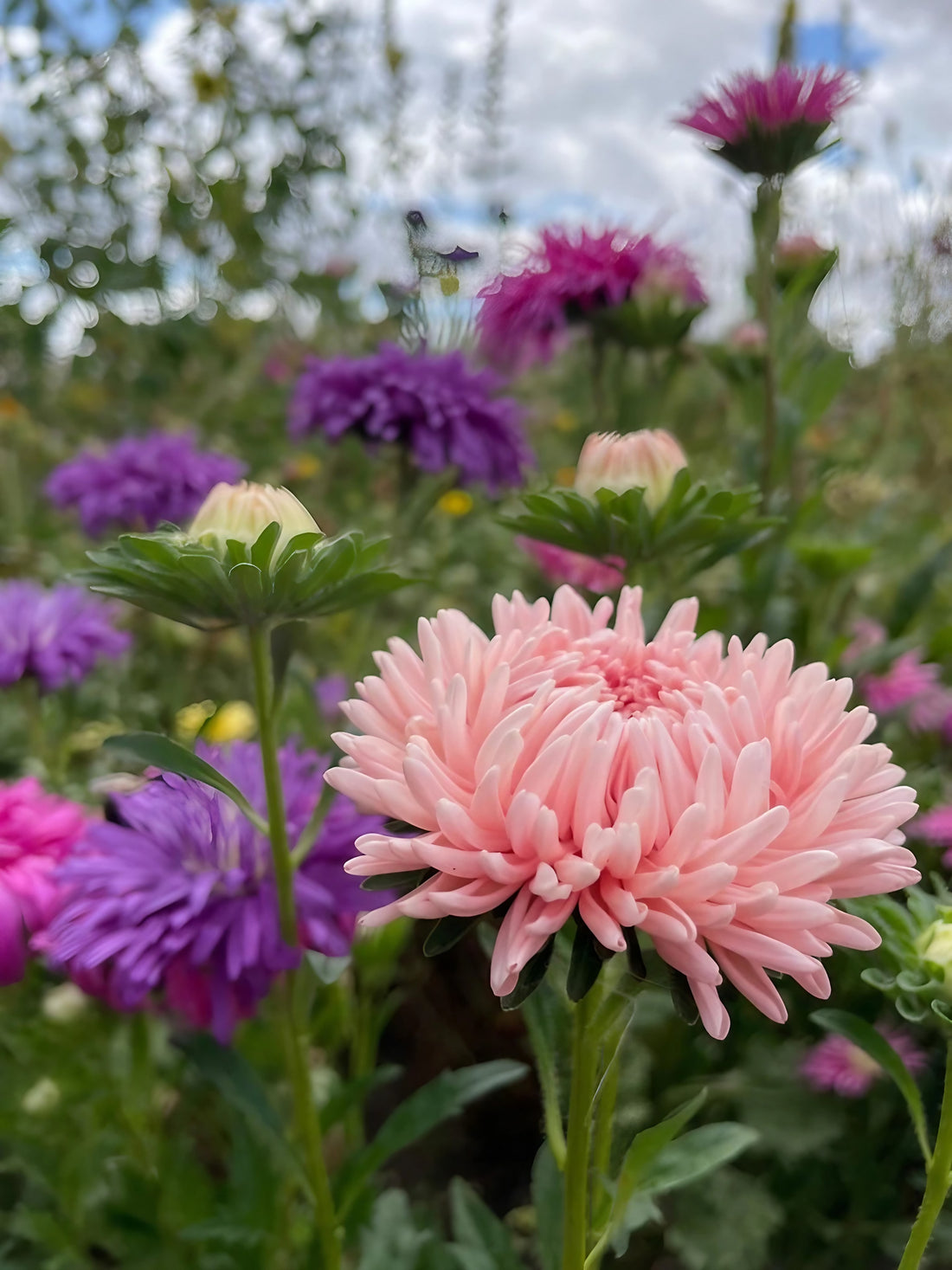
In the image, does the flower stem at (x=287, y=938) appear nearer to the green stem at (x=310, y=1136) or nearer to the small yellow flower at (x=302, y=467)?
the green stem at (x=310, y=1136)

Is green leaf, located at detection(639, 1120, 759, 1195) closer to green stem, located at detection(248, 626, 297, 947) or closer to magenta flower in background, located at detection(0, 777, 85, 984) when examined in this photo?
green stem, located at detection(248, 626, 297, 947)

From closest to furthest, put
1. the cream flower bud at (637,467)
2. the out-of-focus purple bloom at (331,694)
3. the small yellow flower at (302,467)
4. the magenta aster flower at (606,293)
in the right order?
1. the cream flower bud at (637,467)
2. the magenta aster flower at (606,293)
3. the out-of-focus purple bloom at (331,694)
4. the small yellow flower at (302,467)

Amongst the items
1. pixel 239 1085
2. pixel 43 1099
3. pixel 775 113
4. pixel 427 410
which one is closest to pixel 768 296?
pixel 775 113

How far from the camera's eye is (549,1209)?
399 mm

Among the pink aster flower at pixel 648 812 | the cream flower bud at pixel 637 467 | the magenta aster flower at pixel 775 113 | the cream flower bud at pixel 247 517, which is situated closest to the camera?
the pink aster flower at pixel 648 812

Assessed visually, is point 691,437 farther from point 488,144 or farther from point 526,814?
point 526,814

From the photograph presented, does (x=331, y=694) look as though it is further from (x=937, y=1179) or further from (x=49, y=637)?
(x=937, y=1179)

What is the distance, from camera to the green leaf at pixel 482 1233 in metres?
0.45

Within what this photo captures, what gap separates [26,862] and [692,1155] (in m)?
0.34

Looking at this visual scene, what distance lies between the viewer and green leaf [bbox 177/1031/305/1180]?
414 millimetres

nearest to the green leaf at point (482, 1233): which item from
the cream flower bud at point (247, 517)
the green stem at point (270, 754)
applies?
the green stem at point (270, 754)

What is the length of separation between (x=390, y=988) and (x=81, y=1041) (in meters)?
0.42

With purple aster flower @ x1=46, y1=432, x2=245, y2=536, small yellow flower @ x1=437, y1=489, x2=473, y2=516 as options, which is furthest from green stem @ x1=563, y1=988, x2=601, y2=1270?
small yellow flower @ x1=437, y1=489, x2=473, y2=516

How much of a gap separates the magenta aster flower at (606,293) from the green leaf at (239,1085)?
0.47 m
